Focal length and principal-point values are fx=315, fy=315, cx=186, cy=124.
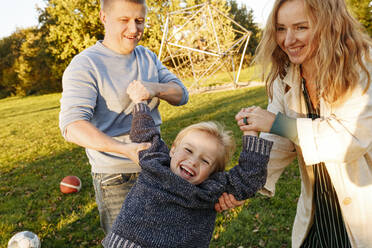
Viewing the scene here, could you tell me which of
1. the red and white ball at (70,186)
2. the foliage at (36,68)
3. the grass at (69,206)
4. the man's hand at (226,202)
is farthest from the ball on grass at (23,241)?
the foliage at (36,68)

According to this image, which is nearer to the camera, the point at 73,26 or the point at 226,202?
the point at 226,202

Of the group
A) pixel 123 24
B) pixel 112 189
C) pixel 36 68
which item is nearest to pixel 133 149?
pixel 112 189

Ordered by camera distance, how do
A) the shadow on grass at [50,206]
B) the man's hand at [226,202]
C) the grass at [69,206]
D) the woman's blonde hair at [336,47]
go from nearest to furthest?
the woman's blonde hair at [336,47]
the man's hand at [226,202]
the grass at [69,206]
the shadow on grass at [50,206]

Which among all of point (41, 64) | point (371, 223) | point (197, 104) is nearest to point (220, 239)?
point (371, 223)

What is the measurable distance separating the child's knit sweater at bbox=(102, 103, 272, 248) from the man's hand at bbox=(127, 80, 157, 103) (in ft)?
1.46

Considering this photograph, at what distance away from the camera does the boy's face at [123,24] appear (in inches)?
91.7

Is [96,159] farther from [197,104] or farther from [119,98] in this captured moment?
[197,104]

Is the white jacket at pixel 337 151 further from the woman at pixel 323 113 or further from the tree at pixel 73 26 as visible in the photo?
the tree at pixel 73 26

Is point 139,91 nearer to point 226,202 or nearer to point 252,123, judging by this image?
point 252,123

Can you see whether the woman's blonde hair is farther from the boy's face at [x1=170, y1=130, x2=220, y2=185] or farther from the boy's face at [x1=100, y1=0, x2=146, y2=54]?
the boy's face at [x1=100, y1=0, x2=146, y2=54]

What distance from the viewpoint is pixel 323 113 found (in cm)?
214

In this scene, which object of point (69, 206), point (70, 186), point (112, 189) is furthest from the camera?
point (70, 186)

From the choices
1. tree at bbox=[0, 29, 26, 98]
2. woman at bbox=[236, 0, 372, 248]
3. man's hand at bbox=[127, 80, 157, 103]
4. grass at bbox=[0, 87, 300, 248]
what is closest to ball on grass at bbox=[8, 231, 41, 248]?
grass at bbox=[0, 87, 300, 248]

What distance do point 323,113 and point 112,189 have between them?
1647mm
